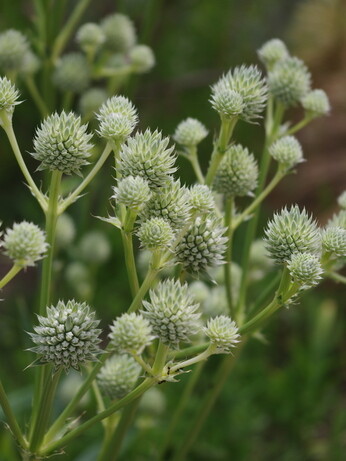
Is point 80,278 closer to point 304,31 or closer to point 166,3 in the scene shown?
point 166,3

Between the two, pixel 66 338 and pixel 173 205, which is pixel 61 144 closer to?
pixel 173 205

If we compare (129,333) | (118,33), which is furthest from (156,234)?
(118,33)

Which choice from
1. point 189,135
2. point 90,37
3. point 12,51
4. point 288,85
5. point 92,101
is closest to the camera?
point 189,135

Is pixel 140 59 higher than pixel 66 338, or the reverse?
pixel 140 59

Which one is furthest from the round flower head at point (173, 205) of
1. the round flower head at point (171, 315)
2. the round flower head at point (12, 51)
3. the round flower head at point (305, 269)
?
the round flower head at point (12, 51)

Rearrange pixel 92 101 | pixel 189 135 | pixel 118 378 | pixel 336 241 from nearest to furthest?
pixel 336 241 < pixel 118 378 < pixel 189 135 < pixel 92 101

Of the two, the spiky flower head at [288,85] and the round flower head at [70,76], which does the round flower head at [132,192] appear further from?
the round flower head at [70,76]
